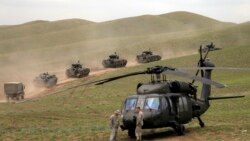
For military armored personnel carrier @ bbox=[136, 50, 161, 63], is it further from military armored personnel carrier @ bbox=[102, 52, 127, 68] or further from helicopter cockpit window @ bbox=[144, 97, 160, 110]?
helicopter cockpit window @ bbox=[144, 97, 160, 110]

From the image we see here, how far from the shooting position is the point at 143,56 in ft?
230

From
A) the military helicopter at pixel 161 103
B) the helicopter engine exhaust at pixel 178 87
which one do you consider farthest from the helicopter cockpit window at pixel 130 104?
the helicopter engine exhaust at pixel 178 87

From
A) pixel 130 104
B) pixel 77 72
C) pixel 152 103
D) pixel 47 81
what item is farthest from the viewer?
pixel 77 72

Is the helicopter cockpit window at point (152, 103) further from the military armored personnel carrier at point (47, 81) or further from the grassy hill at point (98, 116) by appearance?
the military armored personnel carrier at point (47, 81)

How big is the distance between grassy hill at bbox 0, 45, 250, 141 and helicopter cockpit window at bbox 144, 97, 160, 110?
1579 millimetres

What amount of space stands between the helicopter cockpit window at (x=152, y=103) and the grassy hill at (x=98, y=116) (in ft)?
5.18

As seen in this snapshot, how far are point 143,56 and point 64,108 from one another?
35.9 meters

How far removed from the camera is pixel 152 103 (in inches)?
734

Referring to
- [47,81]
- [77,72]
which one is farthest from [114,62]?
[47,81]

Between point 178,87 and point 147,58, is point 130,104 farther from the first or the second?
point 147,58

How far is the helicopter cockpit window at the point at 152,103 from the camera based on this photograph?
18.5 metres

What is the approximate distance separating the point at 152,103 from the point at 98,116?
1200 centimetres

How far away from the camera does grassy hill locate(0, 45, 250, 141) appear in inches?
820

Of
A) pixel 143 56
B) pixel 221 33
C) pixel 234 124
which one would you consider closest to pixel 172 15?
pixel 221 33
